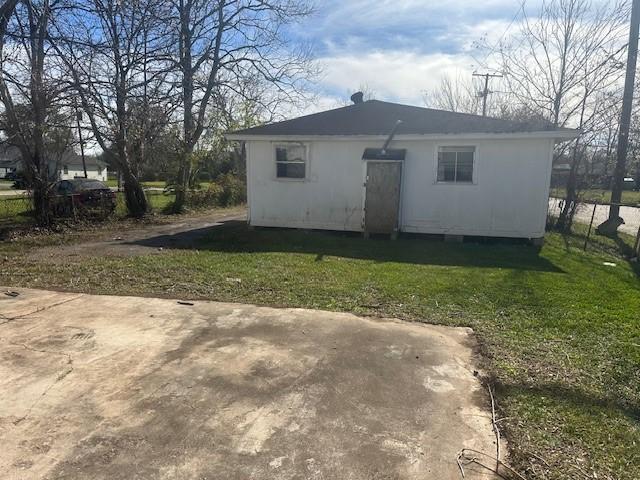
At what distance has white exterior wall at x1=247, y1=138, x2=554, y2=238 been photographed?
1022 centimetres

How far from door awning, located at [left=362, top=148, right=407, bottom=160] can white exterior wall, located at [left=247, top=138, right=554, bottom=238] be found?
0.17 m

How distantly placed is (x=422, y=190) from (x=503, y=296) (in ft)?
17.2

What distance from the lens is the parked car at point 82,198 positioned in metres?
12.1

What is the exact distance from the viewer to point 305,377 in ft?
11.3

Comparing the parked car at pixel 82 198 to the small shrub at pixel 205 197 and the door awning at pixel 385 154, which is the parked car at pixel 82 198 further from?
the door awning at pixel 385 154

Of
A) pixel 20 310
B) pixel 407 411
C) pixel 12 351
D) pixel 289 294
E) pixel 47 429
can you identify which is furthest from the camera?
pixel 289 294

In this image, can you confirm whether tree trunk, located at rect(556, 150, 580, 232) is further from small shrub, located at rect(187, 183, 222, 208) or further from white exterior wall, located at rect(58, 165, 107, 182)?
white exterior wall, located at rect(58, 165, 107, 182)

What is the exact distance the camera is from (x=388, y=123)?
37.2 ft

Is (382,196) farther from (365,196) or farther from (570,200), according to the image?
(570,200)

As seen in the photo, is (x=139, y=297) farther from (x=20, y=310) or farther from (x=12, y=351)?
(x=12, y=351)

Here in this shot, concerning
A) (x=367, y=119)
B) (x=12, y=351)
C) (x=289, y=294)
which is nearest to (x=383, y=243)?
(x=367, y=119)

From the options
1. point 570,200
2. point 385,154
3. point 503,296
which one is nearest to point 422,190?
point 385,154

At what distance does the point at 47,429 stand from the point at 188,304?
2665 mm

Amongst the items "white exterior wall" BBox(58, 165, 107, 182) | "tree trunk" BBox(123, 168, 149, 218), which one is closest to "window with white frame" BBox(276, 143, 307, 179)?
"tree trunk" BBox(123, 168, 149, 218)
